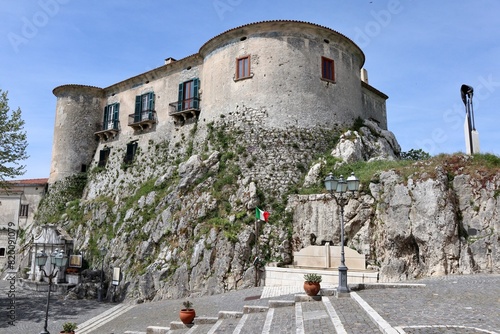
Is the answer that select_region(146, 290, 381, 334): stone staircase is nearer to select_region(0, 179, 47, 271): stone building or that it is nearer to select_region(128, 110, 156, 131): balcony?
select_region(128, 110, 156, 131): balcony

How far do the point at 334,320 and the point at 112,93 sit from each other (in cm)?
3250

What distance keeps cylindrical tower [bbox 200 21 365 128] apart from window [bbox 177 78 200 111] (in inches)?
70.6

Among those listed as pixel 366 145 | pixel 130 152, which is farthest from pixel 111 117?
pixel 366 145

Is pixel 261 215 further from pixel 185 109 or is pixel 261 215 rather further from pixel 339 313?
pixel 185 109

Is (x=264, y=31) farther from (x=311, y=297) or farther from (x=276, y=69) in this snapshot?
(x=311, y=297)

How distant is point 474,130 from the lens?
20.9m

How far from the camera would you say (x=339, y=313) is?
9617 millimetres

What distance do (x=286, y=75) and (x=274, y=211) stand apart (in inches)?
365

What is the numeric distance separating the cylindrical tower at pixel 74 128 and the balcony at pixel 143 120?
18.5ft

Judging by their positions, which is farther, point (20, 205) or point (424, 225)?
point (20, 205)

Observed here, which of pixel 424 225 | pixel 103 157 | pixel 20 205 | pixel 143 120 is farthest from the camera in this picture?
pixel 20 205

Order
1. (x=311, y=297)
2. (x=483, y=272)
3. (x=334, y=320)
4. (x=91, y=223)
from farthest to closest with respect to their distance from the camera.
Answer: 1. (x=91, y=223)
2. (x=483, y=272)
3. (x=311, y=297)
4. (x=334, y=320)

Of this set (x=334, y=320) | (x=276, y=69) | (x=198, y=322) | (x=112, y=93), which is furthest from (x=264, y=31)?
(x=334, y=320)

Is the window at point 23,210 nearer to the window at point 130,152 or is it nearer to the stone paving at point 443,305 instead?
the window at point 130,152
